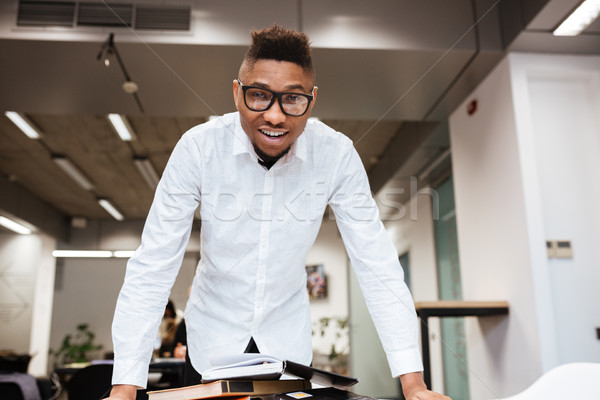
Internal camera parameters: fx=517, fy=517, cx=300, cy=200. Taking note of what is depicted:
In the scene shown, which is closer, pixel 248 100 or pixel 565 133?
pixel 248 100

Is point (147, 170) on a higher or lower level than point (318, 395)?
higher

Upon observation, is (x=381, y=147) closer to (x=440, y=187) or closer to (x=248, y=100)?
(x=440, y=187)

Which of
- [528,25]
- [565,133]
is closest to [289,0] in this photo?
[528,25]

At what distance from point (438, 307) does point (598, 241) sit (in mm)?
964

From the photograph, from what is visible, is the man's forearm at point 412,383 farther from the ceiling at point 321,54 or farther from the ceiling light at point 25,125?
the ceiling light at point 25,125

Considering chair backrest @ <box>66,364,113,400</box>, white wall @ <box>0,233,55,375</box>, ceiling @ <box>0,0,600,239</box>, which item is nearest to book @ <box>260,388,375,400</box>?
chair backrest @ <box>66,364,113,400</box>

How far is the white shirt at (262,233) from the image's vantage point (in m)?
1.01

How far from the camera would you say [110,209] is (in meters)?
7.74

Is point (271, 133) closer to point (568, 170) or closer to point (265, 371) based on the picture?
point (265, 371)

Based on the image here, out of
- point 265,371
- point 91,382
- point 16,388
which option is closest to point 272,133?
point 265,371

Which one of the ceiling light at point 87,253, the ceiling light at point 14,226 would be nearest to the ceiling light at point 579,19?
the ceiling light at point 14,226

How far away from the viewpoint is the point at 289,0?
2.92 m

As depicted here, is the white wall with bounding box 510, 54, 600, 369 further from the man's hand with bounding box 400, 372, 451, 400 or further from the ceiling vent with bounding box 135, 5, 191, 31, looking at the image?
the man's hand with bounding box 400, 372, 451, 400

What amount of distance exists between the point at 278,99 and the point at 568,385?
0.85 metres
